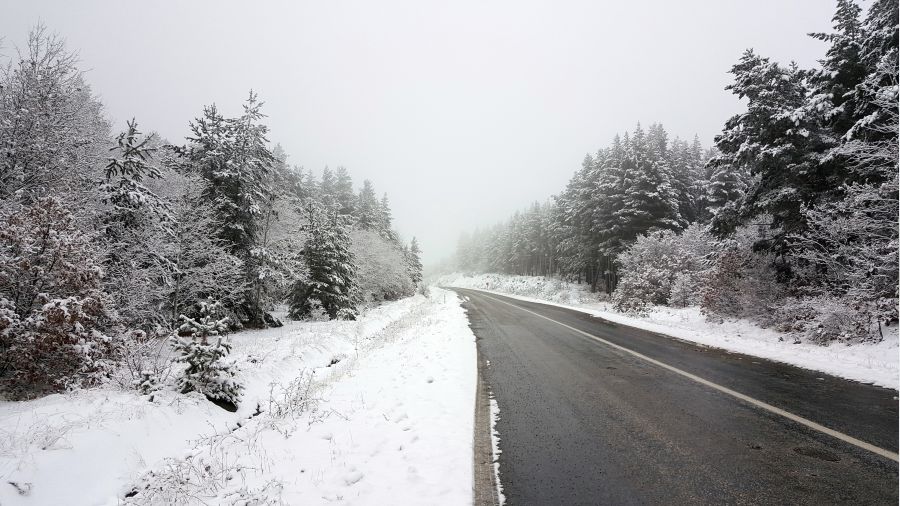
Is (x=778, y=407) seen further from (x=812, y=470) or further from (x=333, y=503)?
(x=333, y=503)

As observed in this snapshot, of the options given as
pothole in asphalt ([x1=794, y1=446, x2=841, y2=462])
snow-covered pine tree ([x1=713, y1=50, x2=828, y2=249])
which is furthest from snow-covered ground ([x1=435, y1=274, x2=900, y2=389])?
pothole in asphalt ([x1=794, y1=446, x2=841, y2=462])

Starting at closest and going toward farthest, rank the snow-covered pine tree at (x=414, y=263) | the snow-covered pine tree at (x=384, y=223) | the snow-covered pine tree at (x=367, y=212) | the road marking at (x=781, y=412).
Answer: the road marking at (x=781, y=412) < the snow-covered pine tree at (x=367, y=212) < the snow-covered pine tree at (x=384, y=223) < the snow-covered pine tree at (x=414, y=263)

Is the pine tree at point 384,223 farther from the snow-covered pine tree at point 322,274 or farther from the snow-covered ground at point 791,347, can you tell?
the snow-covered ground at point 791,347

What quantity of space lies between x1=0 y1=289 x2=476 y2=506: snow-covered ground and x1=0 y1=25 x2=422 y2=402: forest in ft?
3.12

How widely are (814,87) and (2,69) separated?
2326 cm

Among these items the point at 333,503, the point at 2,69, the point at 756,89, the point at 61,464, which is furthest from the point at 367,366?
the point at 756,89

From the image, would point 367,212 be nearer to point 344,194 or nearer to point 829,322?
point 344,194

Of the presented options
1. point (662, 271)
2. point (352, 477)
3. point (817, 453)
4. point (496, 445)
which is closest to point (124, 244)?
point (352, 477)

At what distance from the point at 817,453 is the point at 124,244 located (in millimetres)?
14228

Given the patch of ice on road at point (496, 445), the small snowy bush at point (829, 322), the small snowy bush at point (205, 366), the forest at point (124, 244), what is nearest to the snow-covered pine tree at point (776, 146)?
→ the small snowy bush at point (829, 322)

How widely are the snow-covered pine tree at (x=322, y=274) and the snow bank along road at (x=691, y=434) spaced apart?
49.8 ft

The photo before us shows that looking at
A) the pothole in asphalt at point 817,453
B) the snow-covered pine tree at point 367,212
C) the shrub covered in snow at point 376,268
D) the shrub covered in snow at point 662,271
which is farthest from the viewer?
the snow-covered pine tree at point 367,212

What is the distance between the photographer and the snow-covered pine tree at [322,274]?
21.7 meters

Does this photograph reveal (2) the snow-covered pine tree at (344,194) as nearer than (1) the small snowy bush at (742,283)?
No
